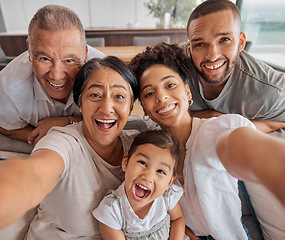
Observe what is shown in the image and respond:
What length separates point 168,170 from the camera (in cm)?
101

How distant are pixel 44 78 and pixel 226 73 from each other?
119 centimetres

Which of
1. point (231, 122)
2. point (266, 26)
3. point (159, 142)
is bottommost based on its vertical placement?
point (159, 142)

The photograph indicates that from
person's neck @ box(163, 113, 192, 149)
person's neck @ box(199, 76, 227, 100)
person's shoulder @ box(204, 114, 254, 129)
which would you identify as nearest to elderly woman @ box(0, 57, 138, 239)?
person's neck @ box(163, 113, 192, 149)

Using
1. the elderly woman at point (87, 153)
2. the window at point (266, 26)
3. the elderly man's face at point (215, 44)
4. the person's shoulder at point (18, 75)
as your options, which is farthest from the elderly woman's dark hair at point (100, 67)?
the window at point (266, 26)

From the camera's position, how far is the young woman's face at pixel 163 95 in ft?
3.67

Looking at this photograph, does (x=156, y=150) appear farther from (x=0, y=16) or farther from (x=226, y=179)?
(x=0, y=16)

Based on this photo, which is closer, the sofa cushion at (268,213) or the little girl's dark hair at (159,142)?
the little girl's dark hair at (159,142)

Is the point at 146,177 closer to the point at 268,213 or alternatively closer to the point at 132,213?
the point at 132,213

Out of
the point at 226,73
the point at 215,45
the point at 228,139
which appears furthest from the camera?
the point at 226,73

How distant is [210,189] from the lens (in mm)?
1036

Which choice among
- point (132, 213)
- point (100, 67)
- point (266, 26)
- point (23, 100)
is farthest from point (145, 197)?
point (266, 26)

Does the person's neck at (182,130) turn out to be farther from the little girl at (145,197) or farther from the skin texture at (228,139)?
the little girl at (145,197)

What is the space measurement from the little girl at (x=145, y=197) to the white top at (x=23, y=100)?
63 cm

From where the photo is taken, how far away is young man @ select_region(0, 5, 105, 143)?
44.3 inches
